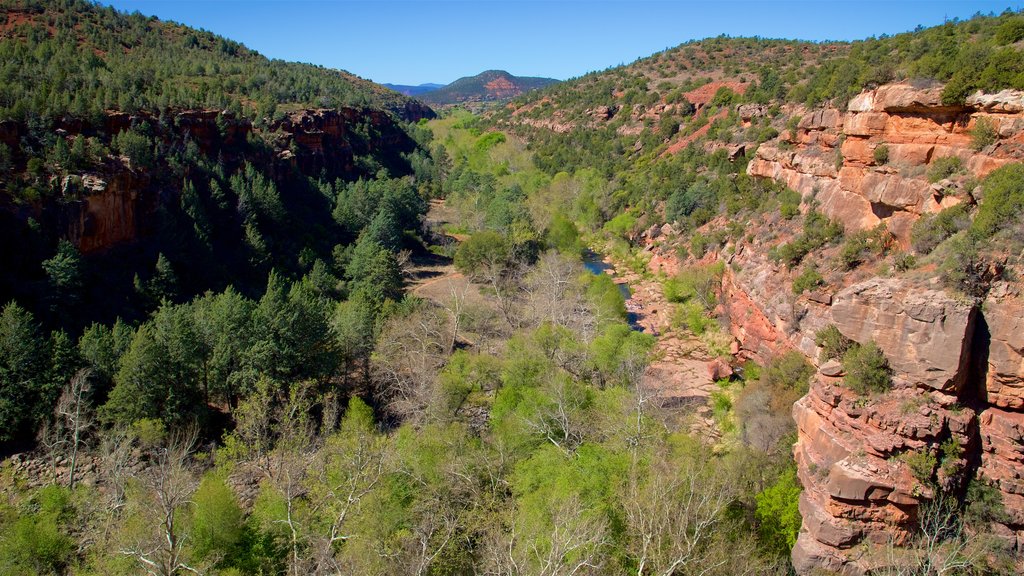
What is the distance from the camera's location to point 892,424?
705 inches

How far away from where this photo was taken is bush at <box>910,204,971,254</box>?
856 inches

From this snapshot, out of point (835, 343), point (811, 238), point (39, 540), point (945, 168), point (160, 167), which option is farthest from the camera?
point (160, 167)

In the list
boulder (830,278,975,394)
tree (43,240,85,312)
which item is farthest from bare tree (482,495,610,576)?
Result: tree (43,240,85,312)

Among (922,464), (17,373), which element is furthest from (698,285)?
(17,373)

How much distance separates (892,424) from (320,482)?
19.8 meters

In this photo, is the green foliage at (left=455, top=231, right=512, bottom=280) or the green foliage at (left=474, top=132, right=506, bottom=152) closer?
the green foliage at (left=455, top=231, right=512, bottom=280)

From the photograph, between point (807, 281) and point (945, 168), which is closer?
point (945, 168)

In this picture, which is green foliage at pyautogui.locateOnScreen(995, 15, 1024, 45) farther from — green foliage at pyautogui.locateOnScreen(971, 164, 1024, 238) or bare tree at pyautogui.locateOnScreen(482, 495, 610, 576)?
bare tree at pyautogui.locateOnScreen(482, 495, 610, 576)

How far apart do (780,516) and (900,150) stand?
1956 centimetres

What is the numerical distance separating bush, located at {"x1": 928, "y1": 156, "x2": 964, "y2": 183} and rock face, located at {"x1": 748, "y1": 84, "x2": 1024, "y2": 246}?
0.27 m

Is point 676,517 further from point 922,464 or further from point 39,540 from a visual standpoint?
point 39,540

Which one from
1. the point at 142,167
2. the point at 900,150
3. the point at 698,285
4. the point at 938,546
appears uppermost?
the point at 900,150

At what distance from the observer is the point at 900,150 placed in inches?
1117

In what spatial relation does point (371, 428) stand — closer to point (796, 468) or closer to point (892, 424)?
point (796, 468)
